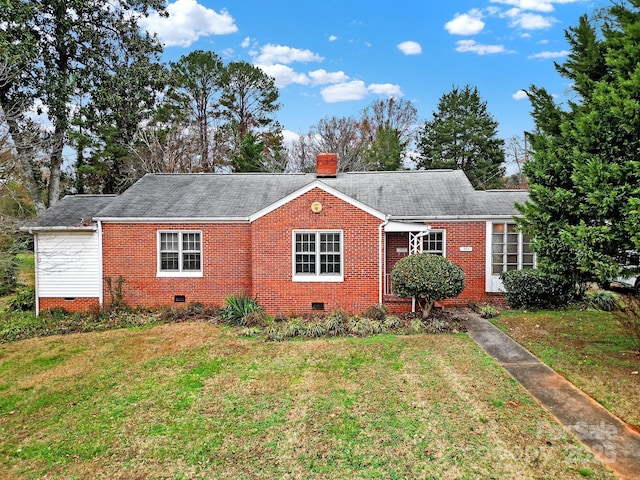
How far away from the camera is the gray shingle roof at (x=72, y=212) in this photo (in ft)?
43.3

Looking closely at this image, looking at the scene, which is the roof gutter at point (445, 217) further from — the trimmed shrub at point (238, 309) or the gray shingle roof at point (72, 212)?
the gray shingle roof at point (72, 212)

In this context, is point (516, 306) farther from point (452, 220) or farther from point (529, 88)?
point (529, 88)

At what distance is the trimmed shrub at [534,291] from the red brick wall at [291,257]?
15.2 ft

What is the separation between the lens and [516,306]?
41.5 feet

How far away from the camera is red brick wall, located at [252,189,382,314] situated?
1213 cm

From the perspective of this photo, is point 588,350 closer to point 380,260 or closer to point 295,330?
point 380,260

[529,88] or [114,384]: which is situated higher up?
[529,88]

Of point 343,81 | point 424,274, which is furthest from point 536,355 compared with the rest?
point 343,81

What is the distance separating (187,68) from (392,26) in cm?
1889

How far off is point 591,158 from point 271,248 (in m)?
8.75

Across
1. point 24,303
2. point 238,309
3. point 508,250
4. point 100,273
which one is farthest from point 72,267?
point 508,250

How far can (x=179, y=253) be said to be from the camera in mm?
13508

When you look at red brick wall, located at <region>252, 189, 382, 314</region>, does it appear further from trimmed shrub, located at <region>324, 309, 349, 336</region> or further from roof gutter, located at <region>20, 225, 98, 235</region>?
roof gutter, located at <region>20, 225, 98, 235</region>

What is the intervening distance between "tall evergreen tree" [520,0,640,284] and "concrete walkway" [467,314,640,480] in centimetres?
210
